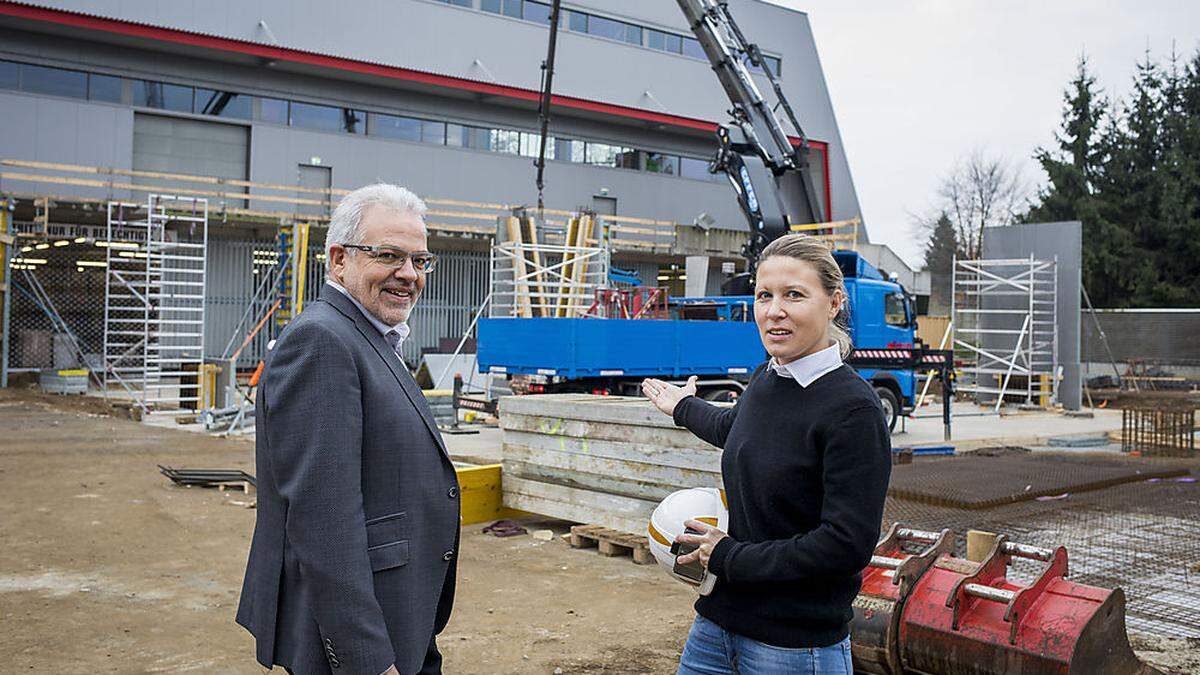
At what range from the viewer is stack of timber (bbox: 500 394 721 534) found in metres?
7.51

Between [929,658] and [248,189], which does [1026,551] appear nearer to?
[929,658]

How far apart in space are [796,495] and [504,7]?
32.1 m

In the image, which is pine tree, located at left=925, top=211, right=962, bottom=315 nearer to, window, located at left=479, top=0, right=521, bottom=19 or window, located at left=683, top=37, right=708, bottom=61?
window, located at left=683, top=37, right=708, bottom=61

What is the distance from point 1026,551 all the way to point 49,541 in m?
7.61

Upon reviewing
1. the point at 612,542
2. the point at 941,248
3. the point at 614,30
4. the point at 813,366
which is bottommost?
the point at 612,542

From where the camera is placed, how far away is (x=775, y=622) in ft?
8.32

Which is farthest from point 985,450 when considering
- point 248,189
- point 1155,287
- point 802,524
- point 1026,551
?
point 1155,287

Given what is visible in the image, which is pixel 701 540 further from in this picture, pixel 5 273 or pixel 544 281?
pixel 5 273

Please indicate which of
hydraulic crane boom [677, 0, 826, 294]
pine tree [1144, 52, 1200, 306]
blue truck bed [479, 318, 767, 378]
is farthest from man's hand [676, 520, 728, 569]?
pine tree [1144, 52, 1200, 306]

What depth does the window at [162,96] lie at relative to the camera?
26.4 m

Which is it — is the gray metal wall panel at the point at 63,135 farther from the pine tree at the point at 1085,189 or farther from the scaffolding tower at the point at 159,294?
the pine tree at the point at 1085,189

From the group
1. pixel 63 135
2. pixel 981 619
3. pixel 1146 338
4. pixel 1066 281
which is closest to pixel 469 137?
pixel 63 135

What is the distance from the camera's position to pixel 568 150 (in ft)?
111

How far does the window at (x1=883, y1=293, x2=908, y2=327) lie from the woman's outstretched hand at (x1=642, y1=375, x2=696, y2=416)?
14.8 m
